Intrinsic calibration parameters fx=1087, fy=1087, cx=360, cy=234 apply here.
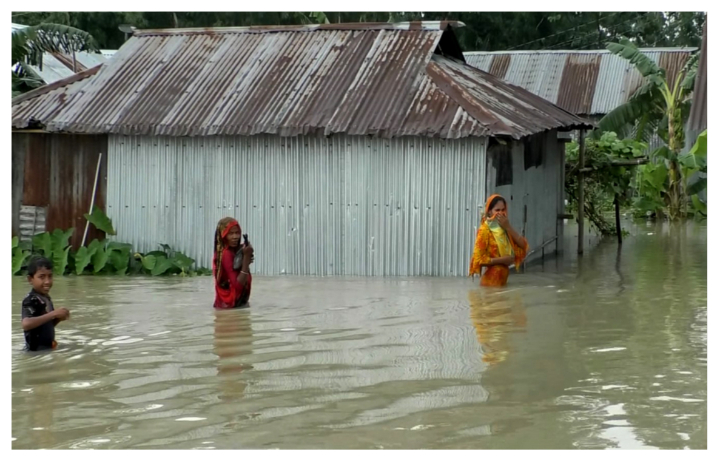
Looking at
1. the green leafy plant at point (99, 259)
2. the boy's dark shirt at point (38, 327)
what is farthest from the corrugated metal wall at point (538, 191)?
the boy's dark shirt at point (38, 327)

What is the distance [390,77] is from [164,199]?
3453mm

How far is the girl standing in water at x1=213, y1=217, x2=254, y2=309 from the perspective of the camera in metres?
10.5

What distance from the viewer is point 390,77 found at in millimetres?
14539

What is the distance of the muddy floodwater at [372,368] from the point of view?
6.03m

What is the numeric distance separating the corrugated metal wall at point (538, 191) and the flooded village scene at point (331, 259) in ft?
0.25

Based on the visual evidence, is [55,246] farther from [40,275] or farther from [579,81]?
[579,81]

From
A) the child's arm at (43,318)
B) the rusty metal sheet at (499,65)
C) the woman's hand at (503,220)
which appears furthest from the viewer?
the rusty metal sheet at (499,65)

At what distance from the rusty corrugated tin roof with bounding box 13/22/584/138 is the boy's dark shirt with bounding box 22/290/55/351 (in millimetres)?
5814

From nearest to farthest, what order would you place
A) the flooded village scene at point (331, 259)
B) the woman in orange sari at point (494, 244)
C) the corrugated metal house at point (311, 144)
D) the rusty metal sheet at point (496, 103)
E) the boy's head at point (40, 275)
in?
the flooded village scene at point (331, 259), the boy's head at point (40, 275), the woman in orange sari at point (494, 244), the rusty metal sheet at point (496, 103), the corrugated metal house at point (311, 144)

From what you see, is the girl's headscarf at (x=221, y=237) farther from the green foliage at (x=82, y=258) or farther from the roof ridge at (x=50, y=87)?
the roof ridge at (x=50, y=87)

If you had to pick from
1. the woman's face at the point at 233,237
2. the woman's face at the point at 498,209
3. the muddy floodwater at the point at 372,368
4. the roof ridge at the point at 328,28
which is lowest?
the muddy floodwater at the point at 372,368

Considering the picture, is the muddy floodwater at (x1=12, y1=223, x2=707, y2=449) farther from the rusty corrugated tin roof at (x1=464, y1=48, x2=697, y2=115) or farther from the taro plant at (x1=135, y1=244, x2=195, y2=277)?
the rusty corrugated tin roof at (x1=464, y1=48, x2=697, y2=115)

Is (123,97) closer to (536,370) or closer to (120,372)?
(120,372)

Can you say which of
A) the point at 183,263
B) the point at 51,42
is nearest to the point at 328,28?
the point at 183,263
